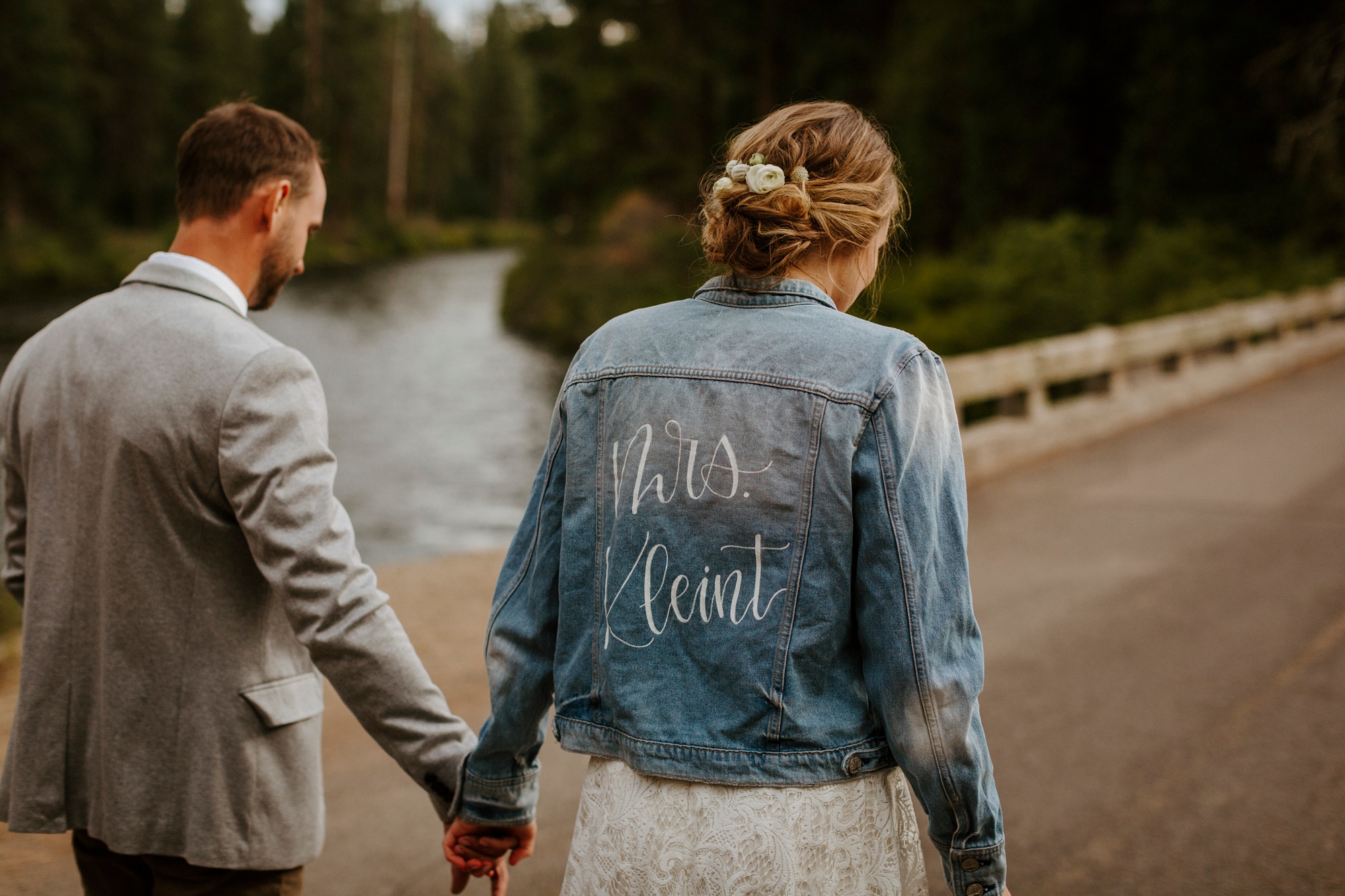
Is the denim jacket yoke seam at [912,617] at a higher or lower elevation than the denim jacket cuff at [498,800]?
higher

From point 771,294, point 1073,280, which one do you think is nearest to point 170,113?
point 1073,280

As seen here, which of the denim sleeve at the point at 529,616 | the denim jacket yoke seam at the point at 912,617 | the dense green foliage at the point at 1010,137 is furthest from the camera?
the dense green foliage at the point at 1010,137

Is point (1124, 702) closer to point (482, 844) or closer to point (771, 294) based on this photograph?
point (482, 844)

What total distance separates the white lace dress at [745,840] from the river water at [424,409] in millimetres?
5700

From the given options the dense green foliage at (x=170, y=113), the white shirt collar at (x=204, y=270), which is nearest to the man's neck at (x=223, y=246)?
the white shirt collar at (x=204, y=270)

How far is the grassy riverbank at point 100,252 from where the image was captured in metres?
36.3

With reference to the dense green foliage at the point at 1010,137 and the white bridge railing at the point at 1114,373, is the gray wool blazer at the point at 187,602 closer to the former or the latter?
the white bridge railing at the point at 1114,373

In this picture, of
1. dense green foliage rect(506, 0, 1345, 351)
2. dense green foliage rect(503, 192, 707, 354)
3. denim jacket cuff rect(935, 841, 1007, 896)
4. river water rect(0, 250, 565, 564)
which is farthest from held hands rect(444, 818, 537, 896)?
dense green foliage rect(503, 192, 707, 354)

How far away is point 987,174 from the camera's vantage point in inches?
977

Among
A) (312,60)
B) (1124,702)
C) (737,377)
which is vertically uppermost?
(312,60)

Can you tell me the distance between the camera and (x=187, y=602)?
2076 millimetres

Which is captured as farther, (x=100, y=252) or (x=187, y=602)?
(x=100, y=252)

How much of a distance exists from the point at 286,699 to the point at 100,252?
143 feet

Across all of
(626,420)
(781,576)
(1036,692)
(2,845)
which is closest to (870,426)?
(781,576)
